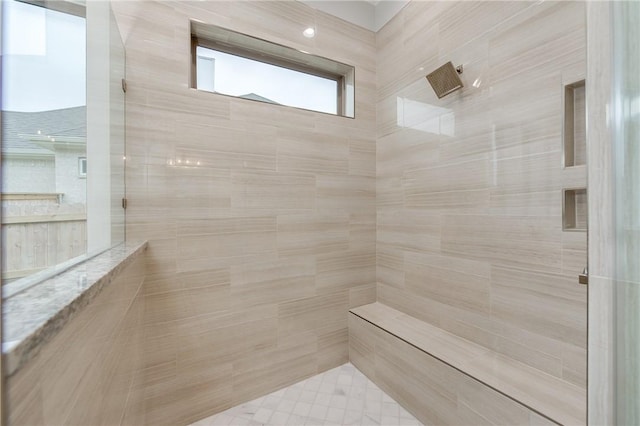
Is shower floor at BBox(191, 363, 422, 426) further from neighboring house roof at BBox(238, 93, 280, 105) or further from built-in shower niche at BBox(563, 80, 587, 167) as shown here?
neighboring house roof at BBox(238, 93, 280, 105)

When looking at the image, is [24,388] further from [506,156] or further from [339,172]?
[339,172]

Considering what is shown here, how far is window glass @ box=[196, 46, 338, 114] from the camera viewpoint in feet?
5.49

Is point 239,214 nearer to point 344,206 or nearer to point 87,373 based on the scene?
point 344,206

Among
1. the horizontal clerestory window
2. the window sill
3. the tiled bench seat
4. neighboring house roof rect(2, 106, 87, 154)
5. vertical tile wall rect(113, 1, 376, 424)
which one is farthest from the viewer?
the horizontal clerestory window

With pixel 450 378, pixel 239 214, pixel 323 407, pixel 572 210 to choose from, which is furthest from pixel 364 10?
pixel 323 407

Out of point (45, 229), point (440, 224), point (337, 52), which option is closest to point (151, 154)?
point (45, 229)

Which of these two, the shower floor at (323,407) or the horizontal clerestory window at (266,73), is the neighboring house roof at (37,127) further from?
the shower floor at (323,407)

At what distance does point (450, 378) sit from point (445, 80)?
5.14 ft

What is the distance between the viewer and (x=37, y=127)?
1.99 ft

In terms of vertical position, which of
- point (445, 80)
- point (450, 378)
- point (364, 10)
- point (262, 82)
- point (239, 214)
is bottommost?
point (450, 378)

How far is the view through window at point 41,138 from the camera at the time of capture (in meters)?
0.47

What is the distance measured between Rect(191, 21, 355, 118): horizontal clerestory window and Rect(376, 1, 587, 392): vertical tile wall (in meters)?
0.41

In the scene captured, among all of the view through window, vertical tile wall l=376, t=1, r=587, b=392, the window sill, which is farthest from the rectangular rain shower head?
the window sill

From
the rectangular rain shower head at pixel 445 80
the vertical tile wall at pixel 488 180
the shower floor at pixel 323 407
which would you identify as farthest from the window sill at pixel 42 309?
the rectangular rain shower head at pixel 445 80
